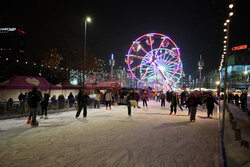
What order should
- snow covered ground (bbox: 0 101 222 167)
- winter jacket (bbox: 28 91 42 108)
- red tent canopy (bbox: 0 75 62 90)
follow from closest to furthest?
snow covered ground (bbox: 0 101 222 167) < winter jacket (bbox: 28 91 42 108) < red tent canopy (bbox: 0 75 62 90)

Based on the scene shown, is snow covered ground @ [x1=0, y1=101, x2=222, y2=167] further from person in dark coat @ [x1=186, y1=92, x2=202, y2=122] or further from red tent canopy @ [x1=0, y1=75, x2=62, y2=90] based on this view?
red tent canopy @ [x1=0, y1=75, x2=62, y2=90]

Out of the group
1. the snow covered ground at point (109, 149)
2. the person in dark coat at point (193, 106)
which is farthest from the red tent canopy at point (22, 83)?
the person in dark coat at point (193, 106)

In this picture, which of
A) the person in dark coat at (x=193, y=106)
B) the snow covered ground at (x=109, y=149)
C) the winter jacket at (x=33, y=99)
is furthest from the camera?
the person in dark coat at (x=193, y=106)

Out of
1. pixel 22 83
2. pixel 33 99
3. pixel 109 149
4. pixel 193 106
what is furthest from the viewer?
pixel 22 83

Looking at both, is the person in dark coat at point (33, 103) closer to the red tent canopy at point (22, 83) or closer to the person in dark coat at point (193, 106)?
the person in dark coat at point (193, 106)

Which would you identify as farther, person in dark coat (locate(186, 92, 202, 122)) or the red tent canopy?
the red tent canopy

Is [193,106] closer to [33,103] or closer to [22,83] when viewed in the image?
[33,103]

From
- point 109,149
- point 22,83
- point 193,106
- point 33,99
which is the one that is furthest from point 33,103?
point 22,83

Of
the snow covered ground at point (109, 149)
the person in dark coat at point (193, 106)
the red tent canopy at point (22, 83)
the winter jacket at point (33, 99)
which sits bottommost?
the snow covered ground at point (109, 149)

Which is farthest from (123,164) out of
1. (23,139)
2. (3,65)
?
(3,65)

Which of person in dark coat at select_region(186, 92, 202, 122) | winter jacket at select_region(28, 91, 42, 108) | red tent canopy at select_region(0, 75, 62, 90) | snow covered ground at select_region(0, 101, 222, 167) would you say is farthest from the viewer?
red tent canopy at select_region(0, 75, 62, 90)

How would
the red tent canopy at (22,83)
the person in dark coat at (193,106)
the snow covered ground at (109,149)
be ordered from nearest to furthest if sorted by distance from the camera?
the snow covered ground at (109,149), the person in dark coat at (193,106), the red tent canopy at (22,83)

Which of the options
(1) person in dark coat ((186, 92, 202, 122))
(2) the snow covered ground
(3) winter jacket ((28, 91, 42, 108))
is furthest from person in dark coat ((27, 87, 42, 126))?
(1) person in dark coat ((186, 92, 202, 122))

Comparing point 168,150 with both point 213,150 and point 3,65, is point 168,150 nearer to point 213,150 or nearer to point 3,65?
point 213,150
